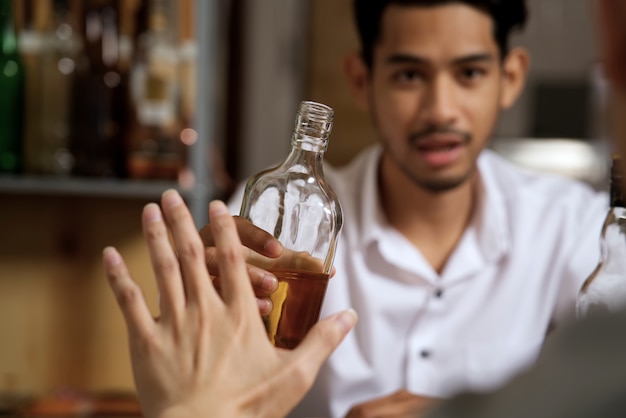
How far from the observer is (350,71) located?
1.52 metres

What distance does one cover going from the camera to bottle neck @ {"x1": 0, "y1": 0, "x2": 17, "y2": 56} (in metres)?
1.55

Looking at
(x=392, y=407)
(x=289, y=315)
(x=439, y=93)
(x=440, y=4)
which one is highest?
(x=440, y=4)

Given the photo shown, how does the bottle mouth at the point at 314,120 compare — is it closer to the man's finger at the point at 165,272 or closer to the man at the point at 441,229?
the man's finger at the point at 165,272

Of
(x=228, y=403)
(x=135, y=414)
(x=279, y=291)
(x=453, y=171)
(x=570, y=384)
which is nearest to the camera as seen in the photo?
(x=570, y=384)

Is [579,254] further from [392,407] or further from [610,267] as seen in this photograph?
[610,267]

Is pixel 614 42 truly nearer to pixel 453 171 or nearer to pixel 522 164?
pixel 453 171

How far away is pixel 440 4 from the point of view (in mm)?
1312

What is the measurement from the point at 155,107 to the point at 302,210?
892mm

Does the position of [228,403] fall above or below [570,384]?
below

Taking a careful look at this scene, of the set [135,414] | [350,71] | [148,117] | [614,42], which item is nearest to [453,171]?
[350,71]

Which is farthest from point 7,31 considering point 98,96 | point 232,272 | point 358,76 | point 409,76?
point 232,272

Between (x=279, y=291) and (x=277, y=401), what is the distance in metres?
0.13

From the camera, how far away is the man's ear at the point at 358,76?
149cm

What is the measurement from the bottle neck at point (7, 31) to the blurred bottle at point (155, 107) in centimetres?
24
